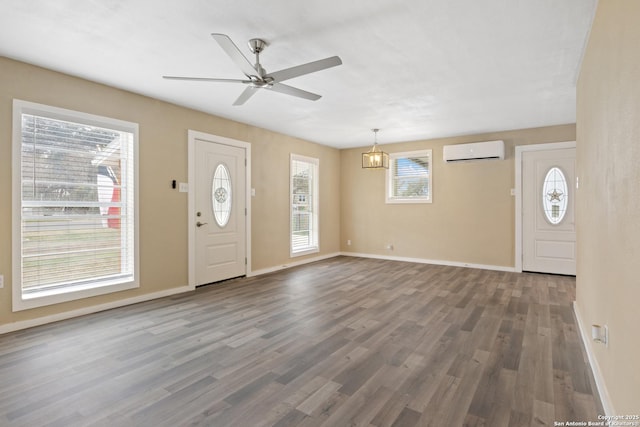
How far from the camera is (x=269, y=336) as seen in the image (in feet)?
9.86

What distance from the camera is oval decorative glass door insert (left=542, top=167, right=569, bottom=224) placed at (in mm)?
5480

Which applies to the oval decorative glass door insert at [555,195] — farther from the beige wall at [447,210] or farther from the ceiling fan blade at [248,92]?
the ceiling fan blade at [248,92]

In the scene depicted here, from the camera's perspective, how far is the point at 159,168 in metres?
4.34

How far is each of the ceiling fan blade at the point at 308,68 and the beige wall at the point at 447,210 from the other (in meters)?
4.17

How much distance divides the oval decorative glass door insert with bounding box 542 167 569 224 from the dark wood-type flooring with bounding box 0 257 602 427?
70.2 inches

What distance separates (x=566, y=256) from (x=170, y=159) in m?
6.38

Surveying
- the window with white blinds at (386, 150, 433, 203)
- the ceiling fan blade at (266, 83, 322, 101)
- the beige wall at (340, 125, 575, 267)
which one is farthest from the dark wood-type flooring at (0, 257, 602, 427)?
the window with white blinds at (386, 150, 433, 203)

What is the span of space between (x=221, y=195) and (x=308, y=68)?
3110 millimetres

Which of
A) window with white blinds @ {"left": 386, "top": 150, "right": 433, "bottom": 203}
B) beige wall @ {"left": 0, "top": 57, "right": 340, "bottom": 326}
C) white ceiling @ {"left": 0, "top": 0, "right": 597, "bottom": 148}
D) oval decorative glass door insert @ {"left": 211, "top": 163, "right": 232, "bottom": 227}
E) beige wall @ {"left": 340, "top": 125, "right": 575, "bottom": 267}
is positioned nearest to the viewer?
white ceiling @ {"left": 0, "top": 0, "right": 597, "bottom": 148}

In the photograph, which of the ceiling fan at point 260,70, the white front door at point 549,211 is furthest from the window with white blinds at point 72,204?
the white front door at point 549,211

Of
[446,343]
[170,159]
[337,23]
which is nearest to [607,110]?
[337,23]

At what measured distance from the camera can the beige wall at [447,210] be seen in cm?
596

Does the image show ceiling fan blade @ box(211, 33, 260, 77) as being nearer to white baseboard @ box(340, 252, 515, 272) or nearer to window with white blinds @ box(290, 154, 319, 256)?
window with white blinds @ box(290, 154, 319, 256)

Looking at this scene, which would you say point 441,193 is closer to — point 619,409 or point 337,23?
point 337,23
